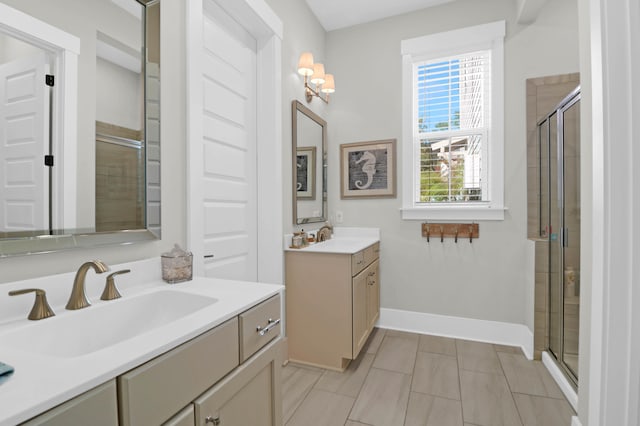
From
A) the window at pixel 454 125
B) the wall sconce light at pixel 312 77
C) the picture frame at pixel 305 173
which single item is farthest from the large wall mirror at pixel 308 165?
the window at pixel 454 125

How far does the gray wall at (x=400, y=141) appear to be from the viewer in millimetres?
2576

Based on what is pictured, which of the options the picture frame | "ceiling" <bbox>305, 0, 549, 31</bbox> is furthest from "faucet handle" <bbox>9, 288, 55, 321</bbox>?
"ceiling" <bbox>305, 0, 549, 31</bbox>

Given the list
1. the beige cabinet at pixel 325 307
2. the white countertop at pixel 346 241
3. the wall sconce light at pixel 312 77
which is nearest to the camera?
the beige cabinet at pixel 325 307

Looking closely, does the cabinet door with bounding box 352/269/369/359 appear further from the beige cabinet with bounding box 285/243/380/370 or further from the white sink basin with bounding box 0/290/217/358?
the white sink basin with bounding box 0/290/217/358

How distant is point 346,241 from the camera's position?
2.85 meters

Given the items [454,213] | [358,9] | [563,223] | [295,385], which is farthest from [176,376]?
[358,9]

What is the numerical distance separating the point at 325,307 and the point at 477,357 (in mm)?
1270

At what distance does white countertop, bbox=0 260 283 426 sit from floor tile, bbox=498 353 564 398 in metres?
1.97

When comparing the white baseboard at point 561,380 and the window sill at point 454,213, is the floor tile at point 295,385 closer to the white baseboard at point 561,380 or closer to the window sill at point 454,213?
the white baseboard at point 561,380

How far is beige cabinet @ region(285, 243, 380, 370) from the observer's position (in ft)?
7.18

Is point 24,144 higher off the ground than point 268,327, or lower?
higher

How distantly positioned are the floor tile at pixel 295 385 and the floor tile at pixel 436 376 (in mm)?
666

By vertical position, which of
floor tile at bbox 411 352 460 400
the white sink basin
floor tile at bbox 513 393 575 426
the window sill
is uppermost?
the window sill

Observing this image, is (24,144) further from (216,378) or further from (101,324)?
(216,378)
